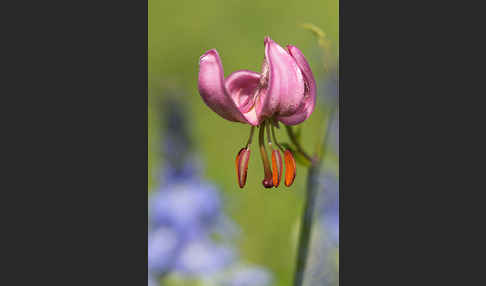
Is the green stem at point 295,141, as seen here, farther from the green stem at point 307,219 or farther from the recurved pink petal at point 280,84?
the recurved pink petal at point 280,84

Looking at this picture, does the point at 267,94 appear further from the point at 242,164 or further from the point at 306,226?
the point at 306,226

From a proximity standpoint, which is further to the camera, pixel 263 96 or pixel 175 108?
pixel 175 108

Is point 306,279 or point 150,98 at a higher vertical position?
point 150,98

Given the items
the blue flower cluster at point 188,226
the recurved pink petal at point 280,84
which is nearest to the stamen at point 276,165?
the recurved pink petal at point 280,84

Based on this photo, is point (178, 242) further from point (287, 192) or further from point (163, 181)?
point (287, 192)

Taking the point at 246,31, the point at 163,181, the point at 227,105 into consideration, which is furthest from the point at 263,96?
the point at 163,181

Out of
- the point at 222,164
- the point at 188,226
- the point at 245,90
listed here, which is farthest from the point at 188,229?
the point at 245,90
